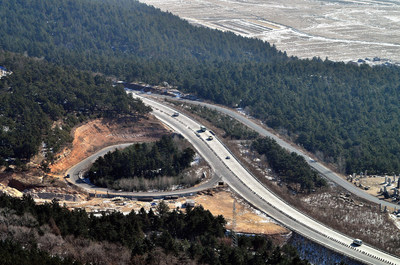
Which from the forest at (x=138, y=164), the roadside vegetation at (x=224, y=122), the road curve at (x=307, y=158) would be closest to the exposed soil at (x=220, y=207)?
the forest at (x=138, y=164)

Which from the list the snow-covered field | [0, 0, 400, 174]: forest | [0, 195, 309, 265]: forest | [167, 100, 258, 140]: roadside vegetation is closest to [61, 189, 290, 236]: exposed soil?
[0, 195, 309, 265]: forest

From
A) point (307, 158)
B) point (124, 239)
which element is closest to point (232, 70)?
point (307, 158)

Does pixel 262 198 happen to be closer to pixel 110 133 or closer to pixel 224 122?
pixel 224 122

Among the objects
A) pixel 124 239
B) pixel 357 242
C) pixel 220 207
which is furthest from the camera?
pixel 220 207

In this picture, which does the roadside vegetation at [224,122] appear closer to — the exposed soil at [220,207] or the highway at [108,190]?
the highway at [108,190]

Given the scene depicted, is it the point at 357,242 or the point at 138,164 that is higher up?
the point at 138,164

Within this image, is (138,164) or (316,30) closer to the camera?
(138,164)

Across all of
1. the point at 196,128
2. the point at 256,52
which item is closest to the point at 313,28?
the point at 256,52
